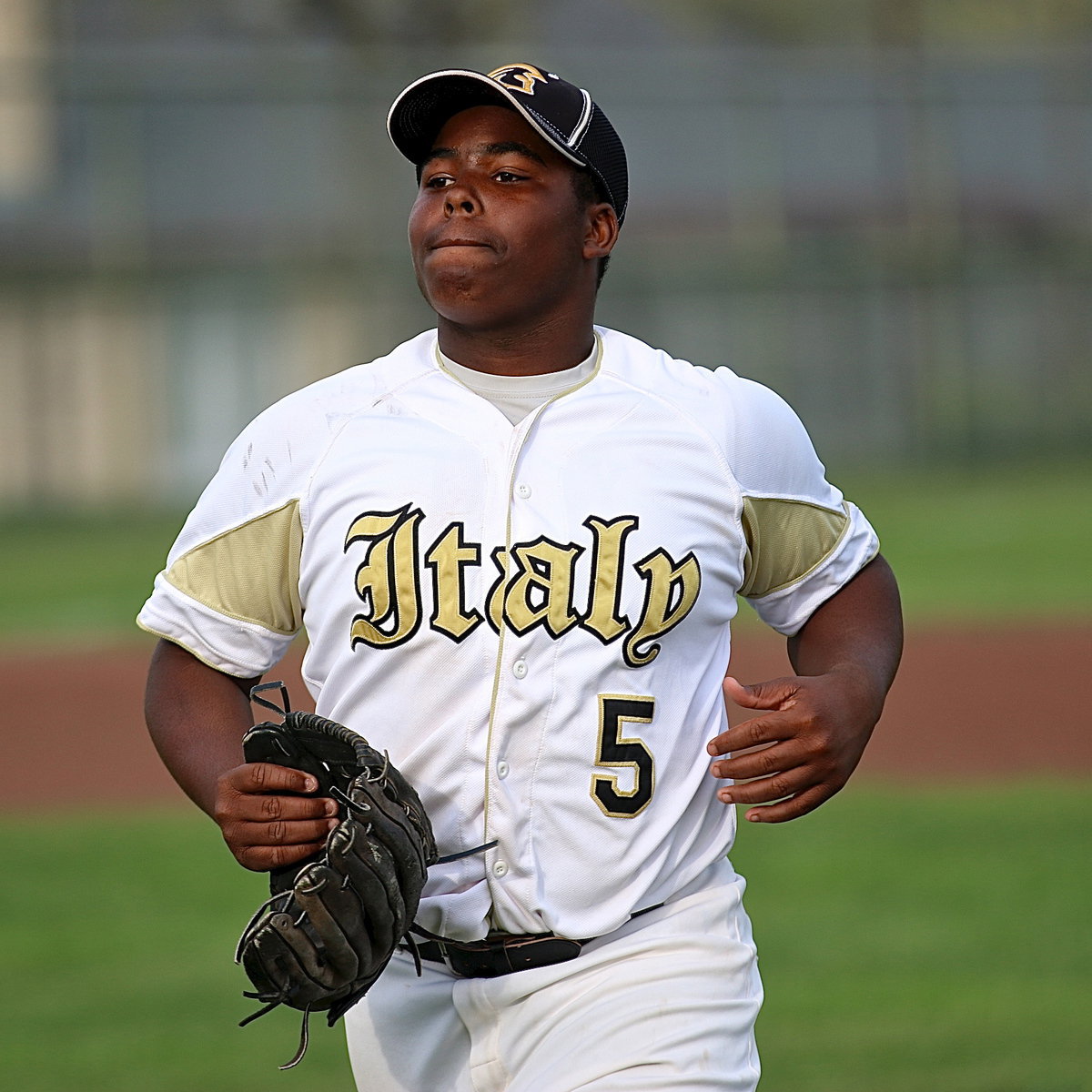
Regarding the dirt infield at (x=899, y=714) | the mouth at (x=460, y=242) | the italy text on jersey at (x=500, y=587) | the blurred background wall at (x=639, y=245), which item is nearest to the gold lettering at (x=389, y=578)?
the italy text on jersey at (x=500, y=587)

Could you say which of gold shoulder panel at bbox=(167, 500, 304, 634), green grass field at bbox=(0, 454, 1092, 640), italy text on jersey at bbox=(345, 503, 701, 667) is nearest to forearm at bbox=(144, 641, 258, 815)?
gold shoulder panel at bbox=(167, 500, 304, 634)

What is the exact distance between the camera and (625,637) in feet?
8.63

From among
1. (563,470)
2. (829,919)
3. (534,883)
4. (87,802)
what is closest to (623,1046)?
(534,883)

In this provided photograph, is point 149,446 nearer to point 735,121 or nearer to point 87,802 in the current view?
point 735,121

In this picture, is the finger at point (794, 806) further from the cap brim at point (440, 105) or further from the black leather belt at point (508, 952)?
the cap brim at point (440, 105)

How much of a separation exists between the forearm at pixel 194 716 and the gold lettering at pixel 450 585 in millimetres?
357

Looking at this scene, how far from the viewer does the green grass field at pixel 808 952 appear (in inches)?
194

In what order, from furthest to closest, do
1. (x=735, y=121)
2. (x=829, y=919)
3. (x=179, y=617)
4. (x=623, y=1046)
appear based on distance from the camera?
(x=735, y=121), (x=829, y=919), (x=179, y=617), (x=623, y=1046)

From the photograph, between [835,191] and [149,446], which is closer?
[149,446]

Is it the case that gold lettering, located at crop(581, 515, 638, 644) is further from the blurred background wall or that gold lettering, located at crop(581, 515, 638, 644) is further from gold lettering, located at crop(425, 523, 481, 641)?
the blurred background wall

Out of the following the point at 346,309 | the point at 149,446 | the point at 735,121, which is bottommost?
the point at 149,446

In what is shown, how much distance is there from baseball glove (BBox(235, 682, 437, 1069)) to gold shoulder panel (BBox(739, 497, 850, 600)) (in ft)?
2.24

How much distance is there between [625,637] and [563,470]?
0.88 ft

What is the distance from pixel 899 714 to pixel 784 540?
7.38m
